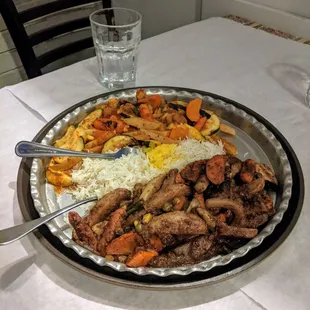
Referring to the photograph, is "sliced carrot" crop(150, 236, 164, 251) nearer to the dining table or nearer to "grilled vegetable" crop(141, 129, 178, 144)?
the dining table

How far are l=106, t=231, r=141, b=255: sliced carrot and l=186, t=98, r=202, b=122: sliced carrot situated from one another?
1.17 feet

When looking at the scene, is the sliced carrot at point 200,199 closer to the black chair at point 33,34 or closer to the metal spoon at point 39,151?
the metal spoon at point 39,151

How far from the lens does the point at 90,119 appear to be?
87 cm

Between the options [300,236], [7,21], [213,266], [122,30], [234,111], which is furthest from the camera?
[7,21]

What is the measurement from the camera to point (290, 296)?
0.57 metres

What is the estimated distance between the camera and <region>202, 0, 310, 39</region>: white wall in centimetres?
135

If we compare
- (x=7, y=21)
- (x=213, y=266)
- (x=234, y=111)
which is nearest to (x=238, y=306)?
(x=213, y=266)

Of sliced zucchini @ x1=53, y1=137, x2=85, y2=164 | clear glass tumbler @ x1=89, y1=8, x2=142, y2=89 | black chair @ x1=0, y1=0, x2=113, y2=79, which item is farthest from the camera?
black chair @ x1=0, y1=0, x2=113, y2=79

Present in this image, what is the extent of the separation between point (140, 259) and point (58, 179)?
0.26 m

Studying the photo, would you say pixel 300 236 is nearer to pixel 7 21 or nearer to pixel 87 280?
pixel 87 280

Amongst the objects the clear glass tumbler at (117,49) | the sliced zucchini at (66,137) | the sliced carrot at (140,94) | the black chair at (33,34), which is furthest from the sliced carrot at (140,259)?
the black chair at (33,34)

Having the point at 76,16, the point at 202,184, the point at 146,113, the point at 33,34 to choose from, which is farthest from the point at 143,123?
the point at 76,16

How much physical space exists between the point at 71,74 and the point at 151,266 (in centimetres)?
70

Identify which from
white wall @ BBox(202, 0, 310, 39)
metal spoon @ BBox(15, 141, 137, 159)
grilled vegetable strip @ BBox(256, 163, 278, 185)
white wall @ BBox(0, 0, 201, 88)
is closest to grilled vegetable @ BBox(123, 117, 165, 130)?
metal spoon @ BBox(15, 141, 137, 159)
